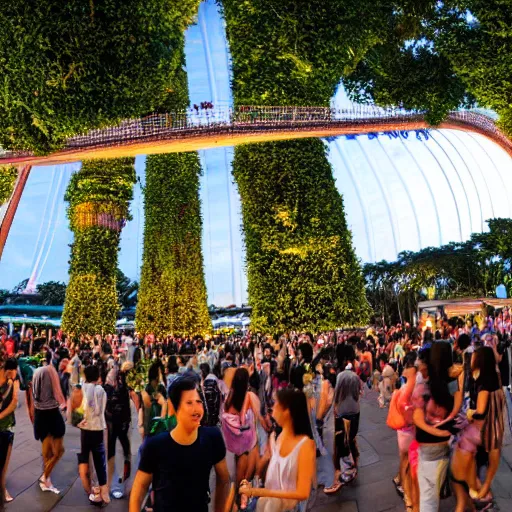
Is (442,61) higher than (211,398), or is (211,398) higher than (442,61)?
(442,61)

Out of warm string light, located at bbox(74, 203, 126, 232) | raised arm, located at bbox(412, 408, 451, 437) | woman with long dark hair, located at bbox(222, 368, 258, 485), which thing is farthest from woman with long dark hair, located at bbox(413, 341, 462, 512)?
warm string light, located at bbox(74, 203, 126, 232)

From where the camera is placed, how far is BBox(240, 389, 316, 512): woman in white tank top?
3609 mm

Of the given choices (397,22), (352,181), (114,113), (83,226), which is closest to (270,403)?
(114,113)

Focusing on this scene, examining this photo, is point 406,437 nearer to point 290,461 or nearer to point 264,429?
point 264,429

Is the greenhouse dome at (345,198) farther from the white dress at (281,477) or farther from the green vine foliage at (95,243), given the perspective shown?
the white dress at (281,477)

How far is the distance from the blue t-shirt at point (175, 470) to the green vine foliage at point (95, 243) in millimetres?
17905

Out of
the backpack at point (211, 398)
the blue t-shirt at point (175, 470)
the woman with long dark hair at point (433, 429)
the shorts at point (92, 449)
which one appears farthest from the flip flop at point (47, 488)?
the blue t-shirt at point (175, 470)

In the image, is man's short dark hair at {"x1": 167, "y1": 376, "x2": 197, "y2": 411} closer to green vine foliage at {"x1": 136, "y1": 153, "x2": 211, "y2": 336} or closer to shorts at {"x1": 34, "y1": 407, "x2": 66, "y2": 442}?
shorts at {"x1": 34, "y1": 407, "x2": 66, "y2": 442}

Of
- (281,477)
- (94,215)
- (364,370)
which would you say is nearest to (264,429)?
(281,477)

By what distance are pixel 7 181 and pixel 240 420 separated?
15118mm

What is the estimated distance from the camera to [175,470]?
323 centimetres

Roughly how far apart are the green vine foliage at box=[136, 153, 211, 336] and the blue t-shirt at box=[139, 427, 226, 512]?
17.8 m

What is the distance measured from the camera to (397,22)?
44.3ft

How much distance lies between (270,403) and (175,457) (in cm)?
667
